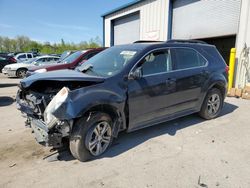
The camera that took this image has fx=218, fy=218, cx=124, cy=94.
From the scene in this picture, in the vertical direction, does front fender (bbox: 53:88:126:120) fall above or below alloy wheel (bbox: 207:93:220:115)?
above

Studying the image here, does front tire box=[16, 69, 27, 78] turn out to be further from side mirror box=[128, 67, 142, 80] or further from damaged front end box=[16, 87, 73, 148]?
side mirror box=[128, 67, 142, 80]

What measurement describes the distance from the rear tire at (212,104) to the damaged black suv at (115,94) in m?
0.04

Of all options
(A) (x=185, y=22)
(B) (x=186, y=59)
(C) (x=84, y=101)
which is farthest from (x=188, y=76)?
(A) (x=185, y=22)

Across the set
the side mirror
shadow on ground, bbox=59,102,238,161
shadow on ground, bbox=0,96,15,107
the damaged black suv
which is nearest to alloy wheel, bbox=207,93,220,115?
the damaged black suv

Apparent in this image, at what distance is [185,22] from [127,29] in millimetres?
5331

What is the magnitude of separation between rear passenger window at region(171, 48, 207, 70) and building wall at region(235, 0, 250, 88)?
14.7ft

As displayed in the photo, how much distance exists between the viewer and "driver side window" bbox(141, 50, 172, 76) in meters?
3.94

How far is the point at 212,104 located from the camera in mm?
5234

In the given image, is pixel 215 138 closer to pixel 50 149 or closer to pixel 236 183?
pixel 236 183

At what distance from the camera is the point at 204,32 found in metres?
10.6

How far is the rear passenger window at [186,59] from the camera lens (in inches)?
173

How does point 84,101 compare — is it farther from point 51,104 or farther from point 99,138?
point 99,138

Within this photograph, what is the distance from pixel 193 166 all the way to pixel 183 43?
2.63 meters

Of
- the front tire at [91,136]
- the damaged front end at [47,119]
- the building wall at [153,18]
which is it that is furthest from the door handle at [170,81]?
the building wall at [153,18]
